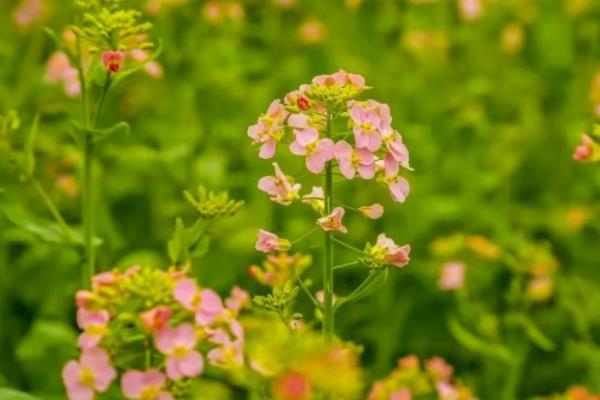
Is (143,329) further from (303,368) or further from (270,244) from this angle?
(303,368)

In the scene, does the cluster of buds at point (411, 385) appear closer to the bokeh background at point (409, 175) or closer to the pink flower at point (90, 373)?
the bokeh background at point (409, 175)

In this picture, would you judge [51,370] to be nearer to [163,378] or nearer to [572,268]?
[163,378]

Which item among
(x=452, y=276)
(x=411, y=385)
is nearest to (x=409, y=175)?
(x=452, y=276)

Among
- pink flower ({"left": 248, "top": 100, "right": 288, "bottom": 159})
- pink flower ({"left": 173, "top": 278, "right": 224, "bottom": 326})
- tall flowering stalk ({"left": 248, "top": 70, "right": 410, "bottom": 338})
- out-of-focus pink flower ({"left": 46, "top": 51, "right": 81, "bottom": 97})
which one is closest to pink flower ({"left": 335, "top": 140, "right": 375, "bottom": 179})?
tall flowering stalk ({"left": 248, "top": 70, "right": 410, "bottom": 338})

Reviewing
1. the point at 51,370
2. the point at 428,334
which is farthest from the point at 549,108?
the point at 51,370

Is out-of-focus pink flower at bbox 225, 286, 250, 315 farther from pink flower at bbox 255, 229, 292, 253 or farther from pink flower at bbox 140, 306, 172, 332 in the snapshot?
pink flower at bbox 140, 306, 172, 332

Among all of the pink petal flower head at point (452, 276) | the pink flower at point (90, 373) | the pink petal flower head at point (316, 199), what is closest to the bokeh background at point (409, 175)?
the pink petal flower head at point (452, 276)
